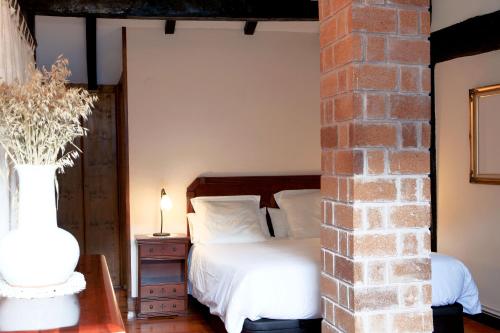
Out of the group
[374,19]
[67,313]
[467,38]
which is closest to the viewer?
[67,313]

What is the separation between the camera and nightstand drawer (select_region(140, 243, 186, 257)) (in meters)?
5.00

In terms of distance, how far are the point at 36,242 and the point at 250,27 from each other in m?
3.98

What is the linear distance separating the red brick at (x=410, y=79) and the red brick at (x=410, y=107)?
0.03 metres

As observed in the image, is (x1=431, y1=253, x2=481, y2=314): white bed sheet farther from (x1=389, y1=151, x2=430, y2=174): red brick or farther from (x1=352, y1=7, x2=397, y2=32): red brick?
(x1=352, y1=7, x2=397, y2=32): red brick

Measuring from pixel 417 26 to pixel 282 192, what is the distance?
11.5ft

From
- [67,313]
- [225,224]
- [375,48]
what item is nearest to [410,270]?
[375,48]

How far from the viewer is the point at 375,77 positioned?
2043mm

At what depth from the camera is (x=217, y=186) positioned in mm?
5383

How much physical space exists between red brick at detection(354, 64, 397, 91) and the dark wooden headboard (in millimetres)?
3426

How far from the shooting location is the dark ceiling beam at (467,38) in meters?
4.47

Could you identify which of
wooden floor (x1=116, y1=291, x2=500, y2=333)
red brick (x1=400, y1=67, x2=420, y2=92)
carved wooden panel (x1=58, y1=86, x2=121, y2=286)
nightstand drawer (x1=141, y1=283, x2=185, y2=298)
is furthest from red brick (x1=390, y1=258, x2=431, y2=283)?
carved wooden panel (x1=58, y1=86, x2=121, y2=286)

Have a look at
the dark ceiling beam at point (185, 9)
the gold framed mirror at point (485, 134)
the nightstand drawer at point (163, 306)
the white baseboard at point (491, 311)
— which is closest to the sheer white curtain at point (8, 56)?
the dark ceiling beam at point (185, 9)

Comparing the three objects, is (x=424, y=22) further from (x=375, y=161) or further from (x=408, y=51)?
(x=375, y=161)

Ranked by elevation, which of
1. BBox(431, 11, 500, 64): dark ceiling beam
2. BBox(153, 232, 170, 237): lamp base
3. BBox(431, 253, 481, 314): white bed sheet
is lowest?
BBox(431, 253, 481, 314): white bed sheet
